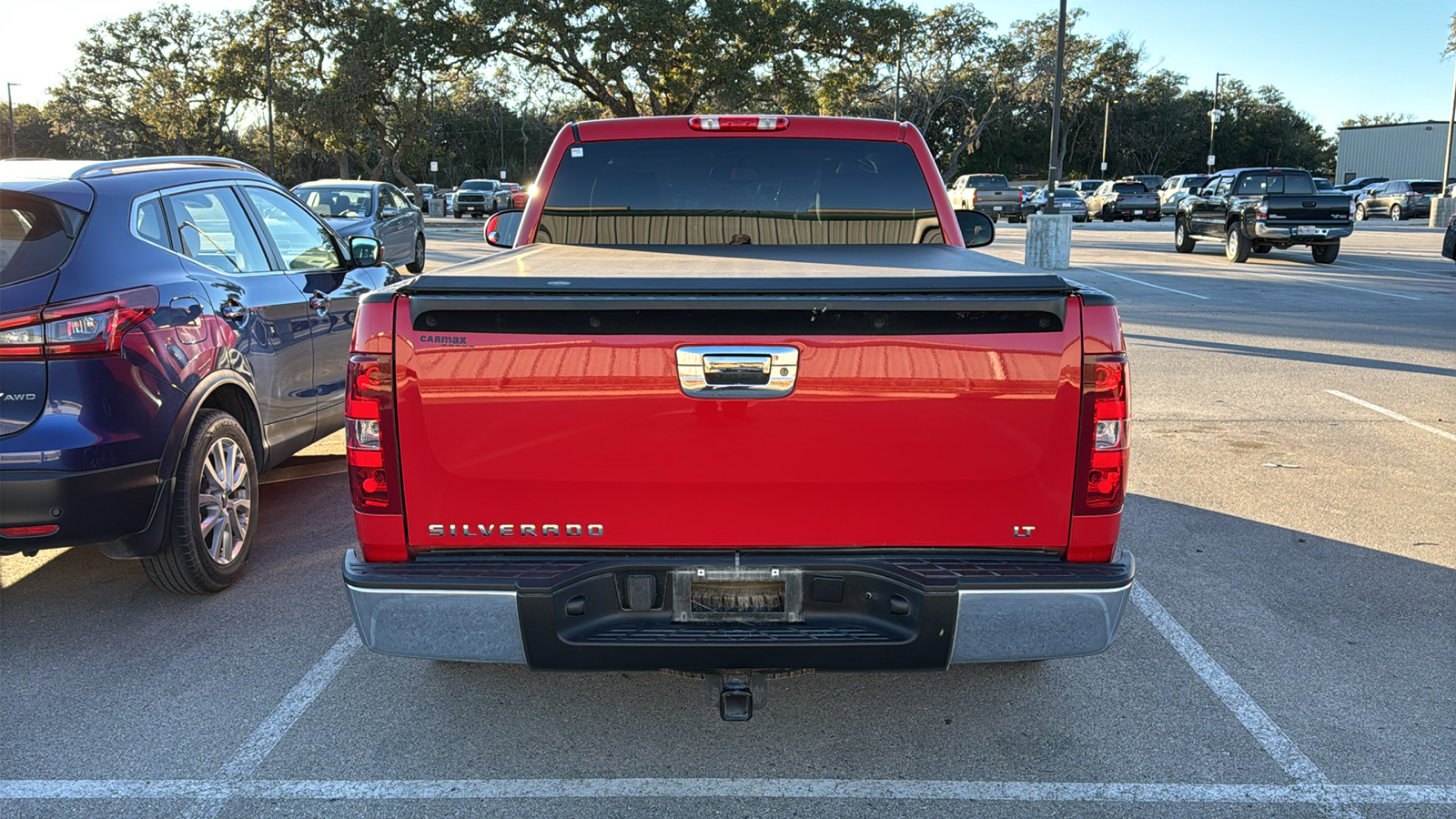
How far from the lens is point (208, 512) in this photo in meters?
4.67

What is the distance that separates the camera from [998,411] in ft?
9.13

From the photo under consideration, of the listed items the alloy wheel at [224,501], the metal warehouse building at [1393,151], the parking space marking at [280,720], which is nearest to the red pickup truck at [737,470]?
the parking space marking at [280,720]

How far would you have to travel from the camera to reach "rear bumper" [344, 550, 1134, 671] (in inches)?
111

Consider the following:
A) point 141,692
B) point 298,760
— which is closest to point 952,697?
point 298,760

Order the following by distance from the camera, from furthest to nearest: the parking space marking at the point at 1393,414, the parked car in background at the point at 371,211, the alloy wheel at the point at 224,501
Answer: the parked car in background at the point at 371,211 → the parking space marking at the point at 1393,414 → the alloy wheel at the point at 224,501

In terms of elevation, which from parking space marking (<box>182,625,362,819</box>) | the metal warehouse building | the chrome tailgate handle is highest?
the metal warehouse building

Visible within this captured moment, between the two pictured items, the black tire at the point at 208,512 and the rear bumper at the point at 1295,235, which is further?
the rear bumper at the point at 1295,235

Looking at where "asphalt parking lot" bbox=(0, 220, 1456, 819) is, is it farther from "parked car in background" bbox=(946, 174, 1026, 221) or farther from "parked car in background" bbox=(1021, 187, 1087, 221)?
"parked car in background" bbox=(946, 174, 1026, 221)

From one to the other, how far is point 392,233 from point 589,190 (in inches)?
540

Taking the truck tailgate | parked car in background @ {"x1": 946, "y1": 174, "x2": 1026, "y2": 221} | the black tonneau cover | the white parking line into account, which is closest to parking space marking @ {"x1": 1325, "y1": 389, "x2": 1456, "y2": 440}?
the black tonneau cover

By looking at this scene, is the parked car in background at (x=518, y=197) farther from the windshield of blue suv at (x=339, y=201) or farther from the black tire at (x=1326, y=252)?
the black tire at (x=1326, y=252)

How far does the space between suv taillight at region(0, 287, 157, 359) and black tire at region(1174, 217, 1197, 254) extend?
24459 mm

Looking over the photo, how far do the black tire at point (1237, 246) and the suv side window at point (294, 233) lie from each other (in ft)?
67.7

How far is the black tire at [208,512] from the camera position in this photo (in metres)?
4.42
